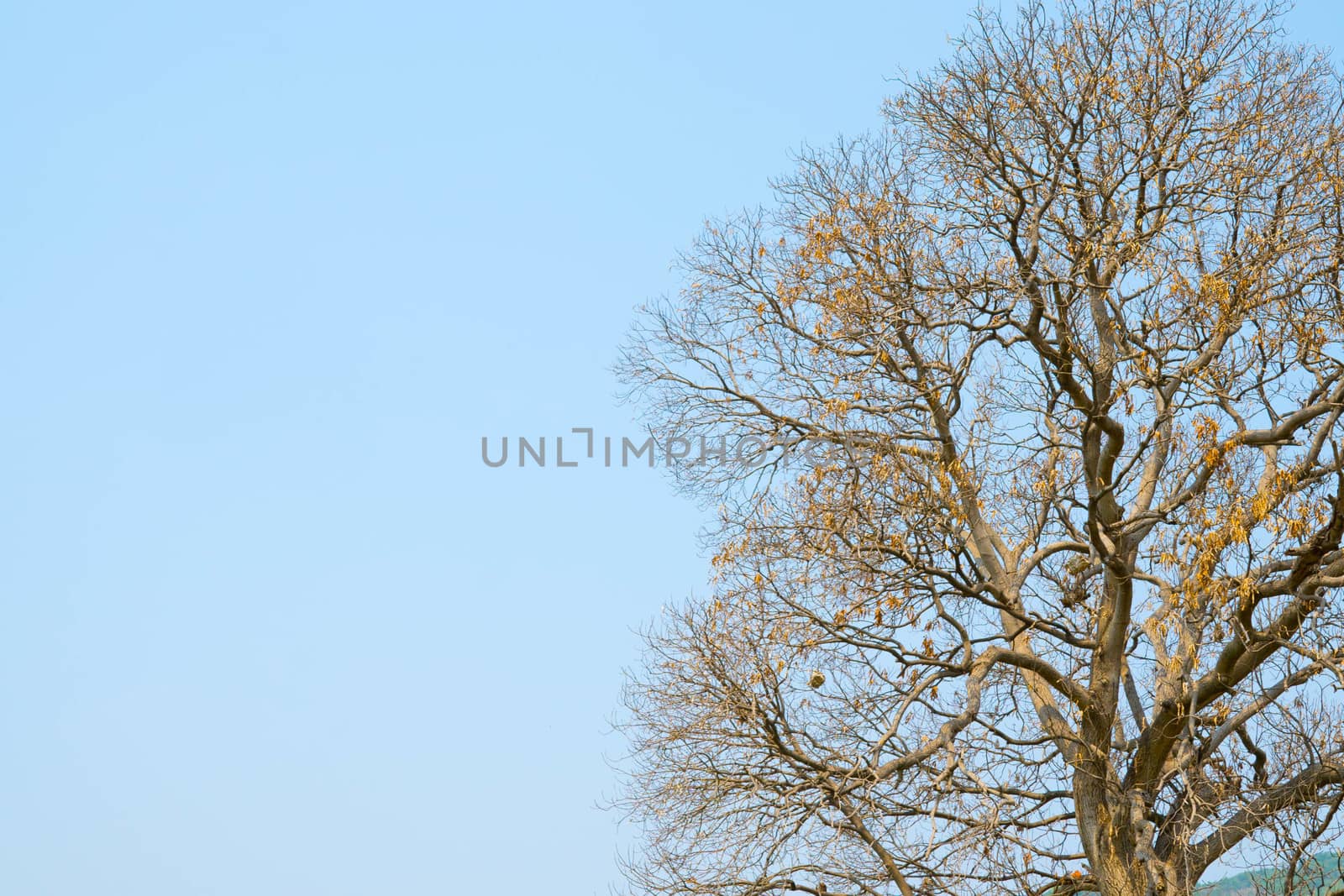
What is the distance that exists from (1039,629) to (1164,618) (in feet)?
3.39

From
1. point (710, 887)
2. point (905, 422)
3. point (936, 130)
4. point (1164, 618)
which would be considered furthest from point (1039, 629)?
point (936, 130)

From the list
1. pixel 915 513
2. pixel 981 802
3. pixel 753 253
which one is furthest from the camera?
pixel 753 253

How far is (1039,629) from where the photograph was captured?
12633 millimetres

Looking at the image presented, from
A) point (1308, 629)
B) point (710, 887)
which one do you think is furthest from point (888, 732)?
point (1308, 629)

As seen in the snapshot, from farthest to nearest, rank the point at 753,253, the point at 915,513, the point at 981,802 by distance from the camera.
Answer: the point at 753,253
the point at 981,802
the point at 915,513

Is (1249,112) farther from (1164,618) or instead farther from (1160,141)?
(1164,618)

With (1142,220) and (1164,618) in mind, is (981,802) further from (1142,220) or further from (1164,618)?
(1142,220)

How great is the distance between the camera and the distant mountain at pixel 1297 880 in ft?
36.8

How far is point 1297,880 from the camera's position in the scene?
11.4 meters

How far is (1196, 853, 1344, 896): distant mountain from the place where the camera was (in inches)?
442

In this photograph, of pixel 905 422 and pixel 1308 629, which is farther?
pixel 905 422

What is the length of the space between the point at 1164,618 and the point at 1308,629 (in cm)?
128

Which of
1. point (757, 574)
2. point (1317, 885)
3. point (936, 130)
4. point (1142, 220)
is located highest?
point (936, 130)

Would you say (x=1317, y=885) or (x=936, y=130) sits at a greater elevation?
(x=936, y=130)
